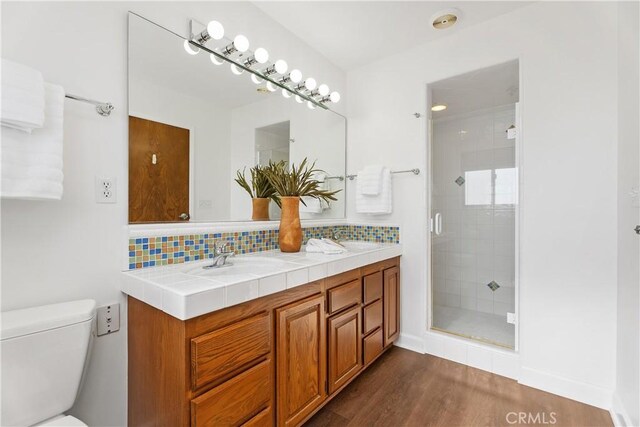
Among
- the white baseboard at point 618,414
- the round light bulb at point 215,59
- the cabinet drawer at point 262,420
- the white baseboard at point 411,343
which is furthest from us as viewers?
the white baseboard at point 411,343

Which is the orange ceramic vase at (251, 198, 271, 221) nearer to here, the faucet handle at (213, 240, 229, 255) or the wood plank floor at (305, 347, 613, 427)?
the faucet handle at (213, 240, 229, 255)

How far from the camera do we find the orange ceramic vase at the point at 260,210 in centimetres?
189

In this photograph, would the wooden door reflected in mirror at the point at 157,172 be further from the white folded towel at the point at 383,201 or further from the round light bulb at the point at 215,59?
the white folded towel at the point at 383,201

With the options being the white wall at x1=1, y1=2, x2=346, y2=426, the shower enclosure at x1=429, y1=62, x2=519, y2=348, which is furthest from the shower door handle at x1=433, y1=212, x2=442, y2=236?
the white wall at x1=1, y1=2, x2=346, y2=426

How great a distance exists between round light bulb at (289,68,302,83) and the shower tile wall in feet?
3.83

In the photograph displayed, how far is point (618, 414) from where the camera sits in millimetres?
1473

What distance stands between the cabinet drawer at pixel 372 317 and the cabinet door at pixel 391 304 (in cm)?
8

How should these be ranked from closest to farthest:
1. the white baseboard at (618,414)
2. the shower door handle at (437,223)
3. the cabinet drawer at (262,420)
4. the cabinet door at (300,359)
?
the cabinet drawer at (262,420)
the cabinet door at (300,359)
the white baseboard at (618,414)
the shower door handle at (437,223)

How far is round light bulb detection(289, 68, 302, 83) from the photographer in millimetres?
2016

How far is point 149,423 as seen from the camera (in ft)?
3.70

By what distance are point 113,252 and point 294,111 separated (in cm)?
148

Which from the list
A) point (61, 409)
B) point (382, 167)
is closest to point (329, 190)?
point (382, 167)

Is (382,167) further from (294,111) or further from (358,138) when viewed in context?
(294,111)

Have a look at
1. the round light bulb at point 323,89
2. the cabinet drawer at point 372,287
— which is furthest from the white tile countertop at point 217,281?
the round light bulb at point 323,89
